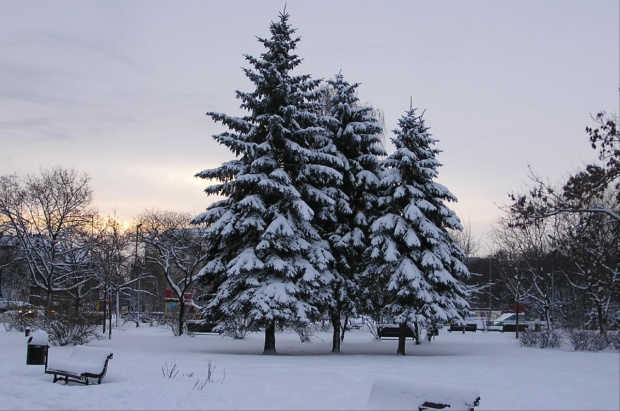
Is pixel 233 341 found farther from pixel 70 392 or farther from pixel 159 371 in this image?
pixel 70 392

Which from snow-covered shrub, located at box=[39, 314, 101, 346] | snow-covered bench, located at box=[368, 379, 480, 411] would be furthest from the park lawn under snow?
snow-covered shrub, located at box=[39, 314, 101, 346]

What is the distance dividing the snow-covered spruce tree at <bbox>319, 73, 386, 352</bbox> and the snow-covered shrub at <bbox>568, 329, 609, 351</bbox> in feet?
27.7

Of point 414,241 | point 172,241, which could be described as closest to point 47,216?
point 172,241

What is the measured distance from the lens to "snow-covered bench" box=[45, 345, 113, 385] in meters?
13.5

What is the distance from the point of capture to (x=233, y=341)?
3231 cm

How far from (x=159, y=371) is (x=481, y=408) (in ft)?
27.2

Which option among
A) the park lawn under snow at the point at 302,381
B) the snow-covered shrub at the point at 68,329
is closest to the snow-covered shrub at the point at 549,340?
the park lawn under snow at the point at 302,381

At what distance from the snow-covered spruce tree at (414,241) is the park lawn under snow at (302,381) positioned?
2536 mm

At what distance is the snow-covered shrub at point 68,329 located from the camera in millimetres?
22828

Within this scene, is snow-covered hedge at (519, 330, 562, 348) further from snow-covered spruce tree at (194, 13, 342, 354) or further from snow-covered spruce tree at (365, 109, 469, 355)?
snow-covered spruce tree at (194, 13, 342, 354)

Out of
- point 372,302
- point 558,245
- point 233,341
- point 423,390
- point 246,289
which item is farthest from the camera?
point 233,341

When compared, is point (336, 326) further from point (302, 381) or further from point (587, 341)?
point (302, 381)

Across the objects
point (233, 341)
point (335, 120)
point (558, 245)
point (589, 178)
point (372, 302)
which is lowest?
point (233, 341)

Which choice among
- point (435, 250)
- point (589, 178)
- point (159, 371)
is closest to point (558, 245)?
point (589, 178)
